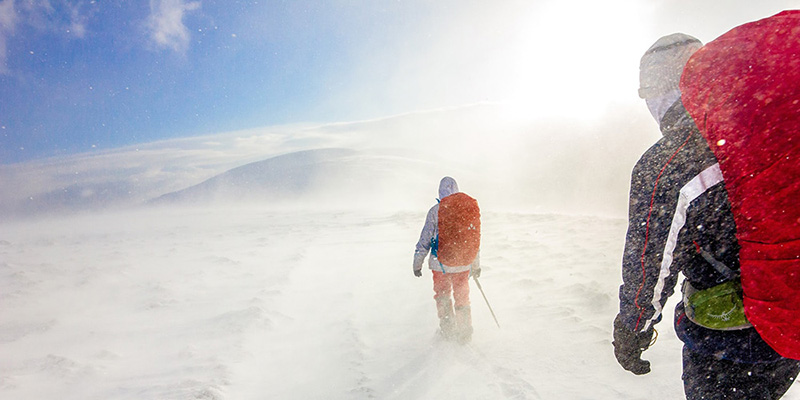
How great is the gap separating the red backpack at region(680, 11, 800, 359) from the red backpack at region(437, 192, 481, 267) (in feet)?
9.05

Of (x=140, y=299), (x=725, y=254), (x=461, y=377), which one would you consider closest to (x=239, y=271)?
(x=140, y=299)

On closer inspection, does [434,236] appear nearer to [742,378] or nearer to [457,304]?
[457,304]

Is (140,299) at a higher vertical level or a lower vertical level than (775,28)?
lower

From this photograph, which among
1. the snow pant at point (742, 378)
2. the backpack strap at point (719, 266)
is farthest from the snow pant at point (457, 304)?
the backpack strap at point (719, 266)

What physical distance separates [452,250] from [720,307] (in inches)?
104

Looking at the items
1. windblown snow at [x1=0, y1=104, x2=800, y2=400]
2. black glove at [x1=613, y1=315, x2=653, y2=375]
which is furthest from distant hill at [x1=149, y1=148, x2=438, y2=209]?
black glove at [x1=613, y1=315, x2=653, y2=375]

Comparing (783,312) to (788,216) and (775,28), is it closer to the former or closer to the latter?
(788,216)

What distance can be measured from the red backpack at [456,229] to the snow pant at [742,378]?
2491mm

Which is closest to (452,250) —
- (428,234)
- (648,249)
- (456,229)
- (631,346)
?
(456,229)

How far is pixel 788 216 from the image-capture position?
3.06ft

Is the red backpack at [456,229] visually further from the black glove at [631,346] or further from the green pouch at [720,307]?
the green pouch at [720,307]

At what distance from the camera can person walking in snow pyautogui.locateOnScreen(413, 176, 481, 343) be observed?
12.6 feet

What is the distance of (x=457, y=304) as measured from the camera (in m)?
4.05

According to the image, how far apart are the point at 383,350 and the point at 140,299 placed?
481 cm
